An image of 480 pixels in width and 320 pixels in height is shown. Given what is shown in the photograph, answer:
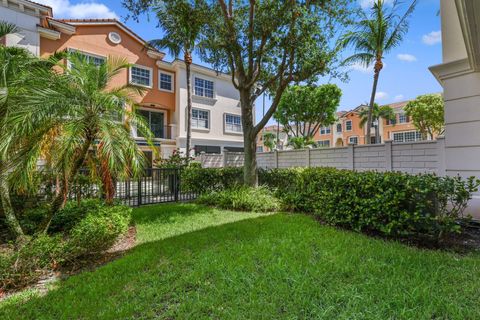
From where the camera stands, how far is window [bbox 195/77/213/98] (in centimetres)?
1961

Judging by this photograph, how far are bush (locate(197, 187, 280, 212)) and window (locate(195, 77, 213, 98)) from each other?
1306cm

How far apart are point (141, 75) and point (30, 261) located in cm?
1646

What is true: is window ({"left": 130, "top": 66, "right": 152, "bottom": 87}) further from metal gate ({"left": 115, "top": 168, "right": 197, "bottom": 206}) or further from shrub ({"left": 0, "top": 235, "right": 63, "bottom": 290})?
shrub ({"left": 0, "top": 235, "right": 63, "bottom": 290})

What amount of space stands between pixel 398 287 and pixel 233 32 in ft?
25.7

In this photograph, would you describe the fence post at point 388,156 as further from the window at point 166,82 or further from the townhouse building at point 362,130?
the townhouse building at point 362,130

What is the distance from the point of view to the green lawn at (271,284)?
2455 mm

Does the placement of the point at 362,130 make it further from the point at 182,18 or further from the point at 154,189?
the point at 154,189

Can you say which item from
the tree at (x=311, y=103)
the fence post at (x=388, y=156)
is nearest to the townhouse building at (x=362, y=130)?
the tree at (x=311, y=103)

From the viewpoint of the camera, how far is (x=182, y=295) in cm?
281

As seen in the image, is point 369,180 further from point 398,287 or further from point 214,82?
point 214,82

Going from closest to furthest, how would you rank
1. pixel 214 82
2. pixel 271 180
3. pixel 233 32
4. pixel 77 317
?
pixel 77 317, pixel 233 32, pixel 271 180, pixel 214 82

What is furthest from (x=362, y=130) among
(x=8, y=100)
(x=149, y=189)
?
(x=8, y=100)

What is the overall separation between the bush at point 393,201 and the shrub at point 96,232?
4547mm

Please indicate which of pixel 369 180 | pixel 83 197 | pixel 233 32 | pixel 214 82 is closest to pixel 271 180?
pixel 369 180
